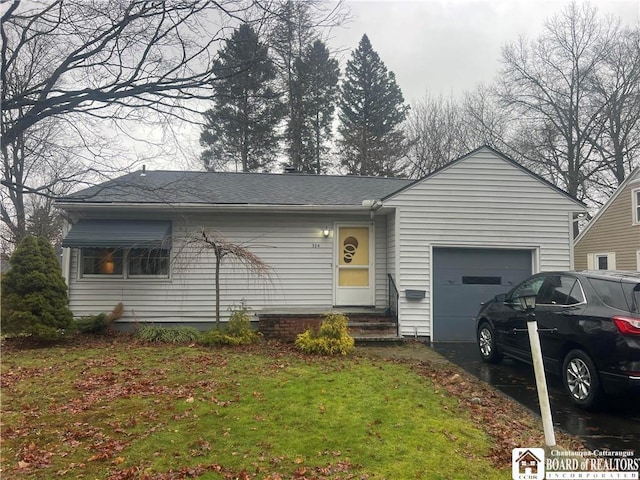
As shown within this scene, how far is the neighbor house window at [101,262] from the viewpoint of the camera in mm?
9680

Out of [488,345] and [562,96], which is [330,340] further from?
[562,96]

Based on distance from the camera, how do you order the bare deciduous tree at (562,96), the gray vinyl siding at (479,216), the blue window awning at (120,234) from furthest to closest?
the bare deciduous tree at (562,96), the gray vinyl siding at (479,216), the blue window awning at (120,234)

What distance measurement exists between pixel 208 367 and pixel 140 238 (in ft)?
13.3

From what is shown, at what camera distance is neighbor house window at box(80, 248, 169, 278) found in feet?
31.7

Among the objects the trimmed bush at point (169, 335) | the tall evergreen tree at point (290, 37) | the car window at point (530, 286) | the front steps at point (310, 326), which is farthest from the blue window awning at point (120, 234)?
the car window at point (530, 286)

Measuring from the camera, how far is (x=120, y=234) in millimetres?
9102

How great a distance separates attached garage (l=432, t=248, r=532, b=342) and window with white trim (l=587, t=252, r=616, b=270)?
10.2m

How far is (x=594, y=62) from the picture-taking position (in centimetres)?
2219

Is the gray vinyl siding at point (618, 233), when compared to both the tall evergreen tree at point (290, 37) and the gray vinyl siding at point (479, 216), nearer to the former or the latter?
the gray vinyl siding at point (479, 216)

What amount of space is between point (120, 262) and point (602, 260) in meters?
18.5

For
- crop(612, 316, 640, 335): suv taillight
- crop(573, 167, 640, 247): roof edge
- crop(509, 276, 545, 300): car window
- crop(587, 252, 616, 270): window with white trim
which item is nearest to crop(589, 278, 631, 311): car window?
crop(612, 316, 640, 335): suv taillight

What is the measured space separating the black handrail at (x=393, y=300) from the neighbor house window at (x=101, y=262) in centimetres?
630

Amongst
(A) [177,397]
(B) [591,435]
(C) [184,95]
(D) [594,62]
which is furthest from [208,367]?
(D) [594,62]

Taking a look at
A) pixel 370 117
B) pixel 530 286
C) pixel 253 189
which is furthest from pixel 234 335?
pixel 370 117
